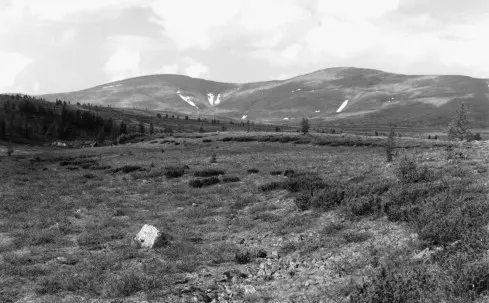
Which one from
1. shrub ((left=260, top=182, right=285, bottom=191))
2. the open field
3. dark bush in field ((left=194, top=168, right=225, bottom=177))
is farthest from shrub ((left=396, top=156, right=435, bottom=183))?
dark bush in field ((left=194, top=168, right=225, bottom=177))

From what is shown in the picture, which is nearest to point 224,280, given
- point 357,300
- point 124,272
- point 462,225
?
point 124,272

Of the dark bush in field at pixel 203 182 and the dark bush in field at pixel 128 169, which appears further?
the dark bush in field at pixel 128 169

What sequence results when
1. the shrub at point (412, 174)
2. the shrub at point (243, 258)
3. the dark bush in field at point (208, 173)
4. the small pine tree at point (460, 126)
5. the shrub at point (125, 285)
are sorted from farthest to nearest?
the small pine tree at point (460, 126)
the dark bush in field at point (208, 173)
the shrub at point (412, 174)
the shrub at point (243, 258)
the shrub at point (125, 285)

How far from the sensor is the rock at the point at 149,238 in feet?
50.3

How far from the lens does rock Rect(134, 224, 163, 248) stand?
15336 mm

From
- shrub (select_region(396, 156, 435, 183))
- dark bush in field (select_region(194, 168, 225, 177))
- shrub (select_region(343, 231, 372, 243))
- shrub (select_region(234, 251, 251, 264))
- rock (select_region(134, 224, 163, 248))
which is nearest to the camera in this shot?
shrub (select_region(343, 231, 372, 243))

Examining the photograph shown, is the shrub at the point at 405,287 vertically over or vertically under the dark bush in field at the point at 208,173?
over

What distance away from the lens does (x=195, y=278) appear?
12.3 metres

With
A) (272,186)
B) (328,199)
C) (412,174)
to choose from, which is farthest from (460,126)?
(328,199)

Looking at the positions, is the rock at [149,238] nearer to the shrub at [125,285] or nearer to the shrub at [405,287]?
the shrub at [125,285]

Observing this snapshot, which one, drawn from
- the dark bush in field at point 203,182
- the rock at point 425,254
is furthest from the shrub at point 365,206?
the dark bush in field at point 203,182

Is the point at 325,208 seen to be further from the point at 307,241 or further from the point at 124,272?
the point at 124,272

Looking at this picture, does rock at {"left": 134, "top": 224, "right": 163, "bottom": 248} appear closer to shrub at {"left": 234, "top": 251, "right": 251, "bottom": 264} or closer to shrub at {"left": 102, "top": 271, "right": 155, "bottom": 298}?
shrub at {"left": 102, "top": 271, "right": 155, "bottom": 298}

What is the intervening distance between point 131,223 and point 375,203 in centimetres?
1157
